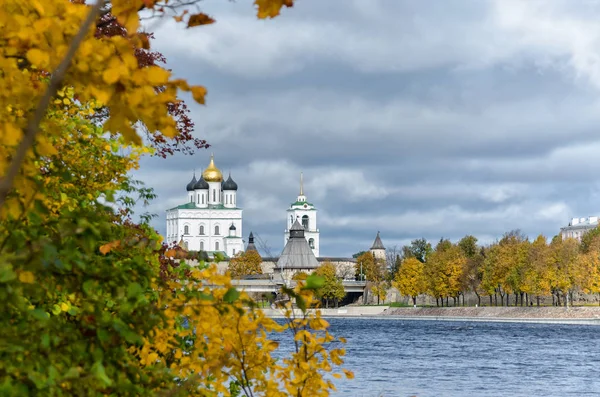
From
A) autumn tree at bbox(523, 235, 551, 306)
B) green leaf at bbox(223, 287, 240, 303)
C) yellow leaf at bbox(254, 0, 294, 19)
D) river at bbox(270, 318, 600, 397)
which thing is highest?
autumn tree at bbox(523, 235, 551, 306)

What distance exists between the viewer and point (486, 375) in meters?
36.5

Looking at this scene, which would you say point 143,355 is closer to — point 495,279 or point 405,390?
point 405,390

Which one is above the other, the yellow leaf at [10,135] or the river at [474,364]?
the yellow leaf at [10,135]

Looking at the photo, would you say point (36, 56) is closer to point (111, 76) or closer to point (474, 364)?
point (111, 76)

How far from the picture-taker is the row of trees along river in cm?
7944

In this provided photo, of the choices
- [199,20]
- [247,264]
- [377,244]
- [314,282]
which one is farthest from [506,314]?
[377,244]

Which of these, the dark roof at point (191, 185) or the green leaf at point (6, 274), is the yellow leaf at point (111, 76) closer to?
the green leaf at point (6, 274)

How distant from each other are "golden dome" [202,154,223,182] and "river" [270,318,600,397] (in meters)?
110

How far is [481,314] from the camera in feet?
300

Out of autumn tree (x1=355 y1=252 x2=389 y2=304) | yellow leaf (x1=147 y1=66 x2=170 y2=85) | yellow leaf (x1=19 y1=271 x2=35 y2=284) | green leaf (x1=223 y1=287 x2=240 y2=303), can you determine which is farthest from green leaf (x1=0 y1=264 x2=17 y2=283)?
autumn tree (x1=355 y1=252 x2=389 y2=304)

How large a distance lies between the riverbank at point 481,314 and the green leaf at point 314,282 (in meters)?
74.9

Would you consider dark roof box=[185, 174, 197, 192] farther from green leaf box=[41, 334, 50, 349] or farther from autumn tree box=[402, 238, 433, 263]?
green leaf box=[41, 334, 50, 349]

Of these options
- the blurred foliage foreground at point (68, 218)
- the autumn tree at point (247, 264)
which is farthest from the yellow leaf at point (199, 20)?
the autumn tree at point (247, 264)

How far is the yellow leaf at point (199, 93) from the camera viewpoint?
3332 millimetres
